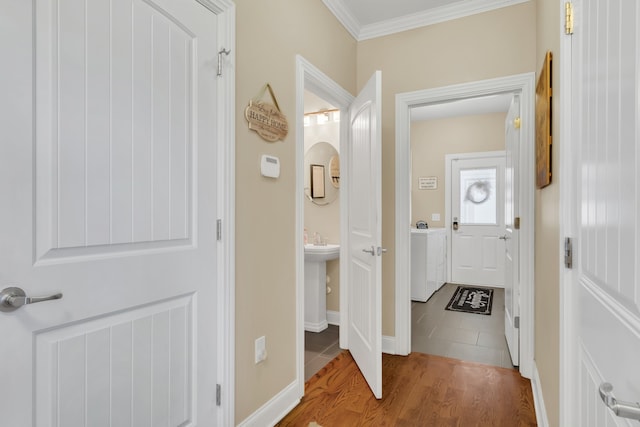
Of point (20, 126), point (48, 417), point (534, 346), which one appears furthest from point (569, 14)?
point (534, 346)

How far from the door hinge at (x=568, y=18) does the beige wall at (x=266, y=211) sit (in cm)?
135

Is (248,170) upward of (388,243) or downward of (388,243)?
upward

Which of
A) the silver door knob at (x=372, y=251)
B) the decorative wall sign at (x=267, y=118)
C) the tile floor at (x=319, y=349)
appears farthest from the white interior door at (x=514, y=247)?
the decorative wall sign at (x=267, y=118)

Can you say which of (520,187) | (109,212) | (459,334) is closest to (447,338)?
(459,334)

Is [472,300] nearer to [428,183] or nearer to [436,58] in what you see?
[428,183]

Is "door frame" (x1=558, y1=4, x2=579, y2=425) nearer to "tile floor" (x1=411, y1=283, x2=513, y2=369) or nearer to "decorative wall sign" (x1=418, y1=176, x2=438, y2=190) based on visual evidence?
"tile floor" (x1=411, y1=283, x2=513, y2=369)

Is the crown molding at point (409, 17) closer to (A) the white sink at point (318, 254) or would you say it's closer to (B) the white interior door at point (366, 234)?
(B) the white interior door at point (366, 234)

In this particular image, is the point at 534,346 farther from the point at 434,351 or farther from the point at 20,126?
the point at 20,126

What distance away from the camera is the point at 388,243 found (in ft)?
9.95

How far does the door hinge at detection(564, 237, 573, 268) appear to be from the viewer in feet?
3.74

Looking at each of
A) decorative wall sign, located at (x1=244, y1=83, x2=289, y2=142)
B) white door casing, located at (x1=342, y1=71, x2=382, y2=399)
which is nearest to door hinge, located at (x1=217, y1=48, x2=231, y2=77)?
decorative wall sign, located at (x1=244, y1=83, x2=289, y2=142)

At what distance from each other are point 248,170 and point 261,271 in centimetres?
55

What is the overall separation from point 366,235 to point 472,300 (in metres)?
2.91

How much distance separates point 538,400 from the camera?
6.89 ft
